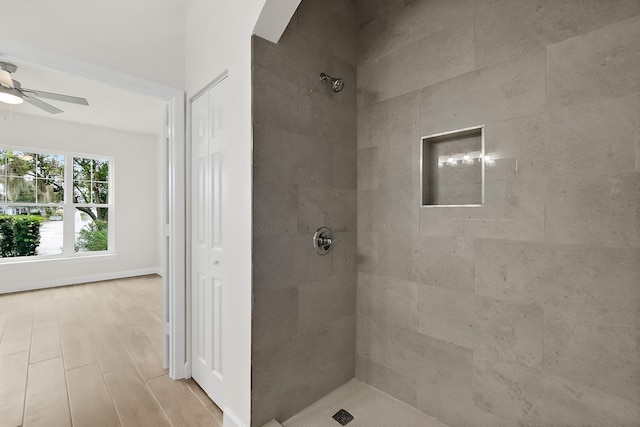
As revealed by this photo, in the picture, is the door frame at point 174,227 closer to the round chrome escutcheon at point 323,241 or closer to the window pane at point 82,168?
the round chrome escutcheon at point 323,241

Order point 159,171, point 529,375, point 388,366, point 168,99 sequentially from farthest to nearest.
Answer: point 159,171 < point 168,99 < point 388,366 < point 529,375

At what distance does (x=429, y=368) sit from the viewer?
1743mm

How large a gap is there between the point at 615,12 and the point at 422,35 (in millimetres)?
869

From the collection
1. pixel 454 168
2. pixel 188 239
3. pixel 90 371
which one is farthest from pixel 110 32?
pixel 90 371

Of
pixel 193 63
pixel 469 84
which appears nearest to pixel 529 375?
pixel 469 84

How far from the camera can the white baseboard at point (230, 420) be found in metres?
1.61

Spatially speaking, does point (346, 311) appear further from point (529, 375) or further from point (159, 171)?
point (159, 171)

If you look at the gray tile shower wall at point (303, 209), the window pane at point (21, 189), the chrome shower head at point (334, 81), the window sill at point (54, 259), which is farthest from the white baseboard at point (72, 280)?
the chrome shower head at point (334, 81)

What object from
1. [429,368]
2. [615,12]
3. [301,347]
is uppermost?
[615,12]

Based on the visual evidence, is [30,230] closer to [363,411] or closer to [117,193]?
[117,193]

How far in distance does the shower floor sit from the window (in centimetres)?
540

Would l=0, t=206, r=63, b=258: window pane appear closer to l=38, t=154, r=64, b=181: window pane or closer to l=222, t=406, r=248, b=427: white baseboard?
l=38, t=154, r=64, b=181: window pane

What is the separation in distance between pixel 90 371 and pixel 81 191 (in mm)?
4171

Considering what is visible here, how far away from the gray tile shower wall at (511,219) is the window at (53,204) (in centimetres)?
555
